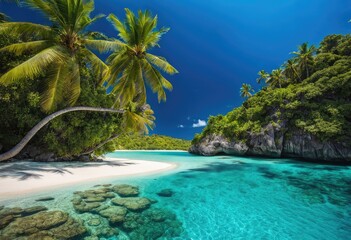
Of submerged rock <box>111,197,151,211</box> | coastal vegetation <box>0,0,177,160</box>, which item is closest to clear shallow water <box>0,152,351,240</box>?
submerged rock <box>111,197,151,211</box>

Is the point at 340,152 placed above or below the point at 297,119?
below

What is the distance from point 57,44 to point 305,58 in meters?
38.3

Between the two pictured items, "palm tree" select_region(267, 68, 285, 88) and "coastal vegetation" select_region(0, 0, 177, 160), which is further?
"palm tree" select_region(267, 68, 285, 88)

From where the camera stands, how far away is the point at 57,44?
9148 millimetres

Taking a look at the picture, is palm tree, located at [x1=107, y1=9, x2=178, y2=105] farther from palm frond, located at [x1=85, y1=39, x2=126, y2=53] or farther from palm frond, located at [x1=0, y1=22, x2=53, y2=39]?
palm frond, located at [x1=0, y1=22, x2=53, y2=39]

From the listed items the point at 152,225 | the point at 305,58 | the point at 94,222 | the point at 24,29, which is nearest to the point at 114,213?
the point at 94,222

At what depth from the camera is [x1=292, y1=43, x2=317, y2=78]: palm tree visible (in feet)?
109

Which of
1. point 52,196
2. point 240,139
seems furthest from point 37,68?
point 240,139

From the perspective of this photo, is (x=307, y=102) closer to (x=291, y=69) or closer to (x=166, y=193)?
(x=291, y=69)

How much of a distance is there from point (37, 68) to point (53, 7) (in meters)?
3.46

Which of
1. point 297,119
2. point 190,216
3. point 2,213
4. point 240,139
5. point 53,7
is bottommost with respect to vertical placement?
point 190,216

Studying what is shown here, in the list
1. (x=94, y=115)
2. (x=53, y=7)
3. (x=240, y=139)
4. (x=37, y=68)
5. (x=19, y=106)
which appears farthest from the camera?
(x=240, y=139)

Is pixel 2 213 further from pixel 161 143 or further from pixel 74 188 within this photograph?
pixel 161 143

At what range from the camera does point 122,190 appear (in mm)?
7773
